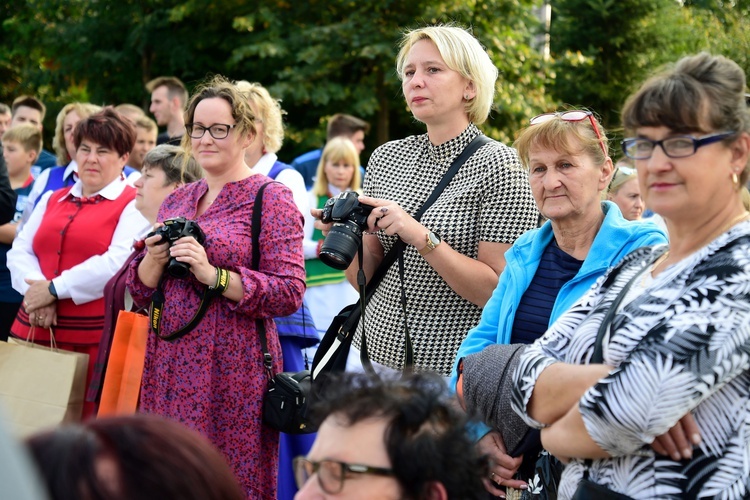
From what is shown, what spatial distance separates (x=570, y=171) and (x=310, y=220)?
4.04 m

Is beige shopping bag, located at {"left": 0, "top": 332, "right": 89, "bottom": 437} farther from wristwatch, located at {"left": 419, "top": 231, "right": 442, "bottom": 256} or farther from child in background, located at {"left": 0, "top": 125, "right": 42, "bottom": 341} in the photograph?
child in background, located at {"left": 0, "top": 125, "right": 42, "bottom": 341}

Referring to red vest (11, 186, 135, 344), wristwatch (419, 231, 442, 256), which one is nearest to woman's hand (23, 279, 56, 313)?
red vest (11, 186, 135, 344)

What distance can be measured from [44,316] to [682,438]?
387 cm

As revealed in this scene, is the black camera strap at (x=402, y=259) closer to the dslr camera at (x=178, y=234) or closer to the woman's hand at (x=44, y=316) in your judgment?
the dslr camera at (x=178, y=234)

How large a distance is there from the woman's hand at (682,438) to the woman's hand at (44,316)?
3.81 meters

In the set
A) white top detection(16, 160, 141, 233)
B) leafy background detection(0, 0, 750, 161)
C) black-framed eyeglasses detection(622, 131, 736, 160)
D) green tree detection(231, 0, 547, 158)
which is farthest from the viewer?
leafy background detection(0, 0, 750, 161)

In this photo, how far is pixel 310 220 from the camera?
7023mm

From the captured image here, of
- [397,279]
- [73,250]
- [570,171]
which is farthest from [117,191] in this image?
[570,171]

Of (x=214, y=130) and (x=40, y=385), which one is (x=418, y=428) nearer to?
(x=214, y=130)

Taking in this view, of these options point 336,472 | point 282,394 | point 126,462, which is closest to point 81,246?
point 282,394

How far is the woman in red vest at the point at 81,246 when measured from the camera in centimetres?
505

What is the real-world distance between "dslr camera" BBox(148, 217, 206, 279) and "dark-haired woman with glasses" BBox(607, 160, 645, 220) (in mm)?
2468

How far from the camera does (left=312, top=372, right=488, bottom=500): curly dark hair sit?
191 centimetres

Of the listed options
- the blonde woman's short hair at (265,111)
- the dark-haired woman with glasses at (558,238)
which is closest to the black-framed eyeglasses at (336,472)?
the dark-haired woman with glasses at (558,238)
